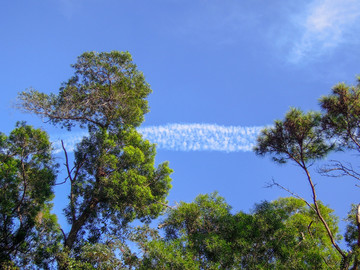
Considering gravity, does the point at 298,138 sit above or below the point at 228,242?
above

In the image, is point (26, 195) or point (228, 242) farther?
point (26, 195)

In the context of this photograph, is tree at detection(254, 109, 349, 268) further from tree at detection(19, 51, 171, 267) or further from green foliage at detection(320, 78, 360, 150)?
tree at detection(19, 51, 171, 267)

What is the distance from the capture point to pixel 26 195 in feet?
44.0

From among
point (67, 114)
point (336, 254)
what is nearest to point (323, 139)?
point (336, 254)

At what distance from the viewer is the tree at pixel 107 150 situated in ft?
43.7

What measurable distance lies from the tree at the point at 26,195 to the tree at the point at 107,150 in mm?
1054

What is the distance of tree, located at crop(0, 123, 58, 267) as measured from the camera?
12.5 m

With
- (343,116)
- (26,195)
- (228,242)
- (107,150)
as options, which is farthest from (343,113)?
(26,195)

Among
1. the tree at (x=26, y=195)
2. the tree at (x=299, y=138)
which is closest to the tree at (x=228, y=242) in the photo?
the tree at (x=299, y=138)

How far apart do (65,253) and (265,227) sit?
26.3 feet

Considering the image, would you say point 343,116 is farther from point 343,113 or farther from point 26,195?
point 26,195

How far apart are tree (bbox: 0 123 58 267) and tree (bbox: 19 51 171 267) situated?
41.5 inches

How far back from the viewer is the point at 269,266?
9766 mm

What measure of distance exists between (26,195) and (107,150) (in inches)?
170
